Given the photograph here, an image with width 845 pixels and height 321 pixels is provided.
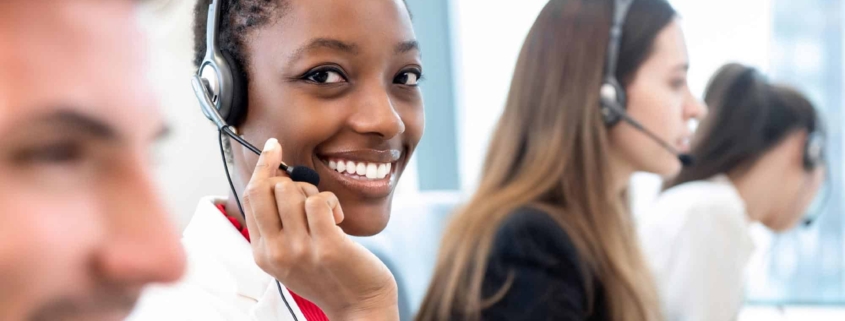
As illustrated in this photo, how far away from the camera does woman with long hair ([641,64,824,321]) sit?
5.82ft

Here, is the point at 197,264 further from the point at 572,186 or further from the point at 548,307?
the point at 572,186

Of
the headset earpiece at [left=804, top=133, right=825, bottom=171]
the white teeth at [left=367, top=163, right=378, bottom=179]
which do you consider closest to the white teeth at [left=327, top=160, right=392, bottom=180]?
the white teeth at [left=367, top=163, right=378, bottom=179]

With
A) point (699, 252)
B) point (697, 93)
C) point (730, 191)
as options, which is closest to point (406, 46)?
point (699, 252)

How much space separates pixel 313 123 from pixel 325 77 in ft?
0.18

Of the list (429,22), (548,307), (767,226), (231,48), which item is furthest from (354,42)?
(429,22)

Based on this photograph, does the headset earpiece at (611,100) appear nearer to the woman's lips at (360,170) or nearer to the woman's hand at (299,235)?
the woman's lips at (360,170)

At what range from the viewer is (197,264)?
88 cm

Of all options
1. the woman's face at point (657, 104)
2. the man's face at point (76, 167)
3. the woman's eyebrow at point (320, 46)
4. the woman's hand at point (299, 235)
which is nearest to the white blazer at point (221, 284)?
the woman's hand at point (299, 235)

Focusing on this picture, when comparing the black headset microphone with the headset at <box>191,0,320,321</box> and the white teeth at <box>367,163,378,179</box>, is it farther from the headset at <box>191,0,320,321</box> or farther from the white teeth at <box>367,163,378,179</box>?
the headset at <box>191,0,320,321</box>

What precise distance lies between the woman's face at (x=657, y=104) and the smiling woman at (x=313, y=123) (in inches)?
30.8

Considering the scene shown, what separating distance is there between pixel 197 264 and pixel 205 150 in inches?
17.9

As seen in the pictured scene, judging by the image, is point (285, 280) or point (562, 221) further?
point (562, 221)

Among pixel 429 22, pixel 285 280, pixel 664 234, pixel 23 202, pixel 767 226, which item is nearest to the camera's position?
pixel 23 202

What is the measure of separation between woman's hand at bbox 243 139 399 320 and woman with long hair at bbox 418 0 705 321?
68 cm
